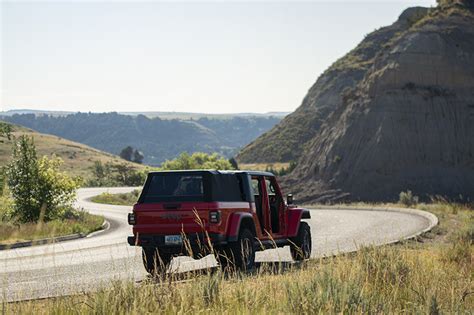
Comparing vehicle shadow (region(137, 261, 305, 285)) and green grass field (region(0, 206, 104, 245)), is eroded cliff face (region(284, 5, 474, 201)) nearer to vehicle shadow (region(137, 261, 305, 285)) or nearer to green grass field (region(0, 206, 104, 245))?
green grass field (region(0, 206, 104, 245))

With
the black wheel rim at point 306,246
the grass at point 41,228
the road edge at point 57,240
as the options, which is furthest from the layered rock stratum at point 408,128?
the black wheel rim at point 306,246

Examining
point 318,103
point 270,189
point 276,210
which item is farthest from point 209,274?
point 318,103

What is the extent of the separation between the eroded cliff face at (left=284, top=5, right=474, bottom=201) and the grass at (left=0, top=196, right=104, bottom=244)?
30.4m

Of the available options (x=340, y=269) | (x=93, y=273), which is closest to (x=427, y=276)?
(x=340, y=269)

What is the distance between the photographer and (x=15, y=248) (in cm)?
2442

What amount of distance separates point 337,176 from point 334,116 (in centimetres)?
1123

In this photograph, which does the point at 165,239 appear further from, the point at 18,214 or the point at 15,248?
the point at 18,214

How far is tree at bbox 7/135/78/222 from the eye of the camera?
32.5 meters

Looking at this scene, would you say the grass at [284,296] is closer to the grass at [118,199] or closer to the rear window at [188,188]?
the rear window at [188,188]

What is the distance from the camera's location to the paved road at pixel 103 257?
42.3 feet

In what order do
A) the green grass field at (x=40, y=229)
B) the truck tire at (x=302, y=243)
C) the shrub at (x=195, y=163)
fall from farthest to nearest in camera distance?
the shrub at (x=195, y=163) → the green grass field at (x=40, y=229) → the truck tire at (x=302, y=243)

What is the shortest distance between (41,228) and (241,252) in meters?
16.7

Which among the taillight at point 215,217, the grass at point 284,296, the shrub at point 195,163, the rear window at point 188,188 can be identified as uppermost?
the rear window at point 188,188

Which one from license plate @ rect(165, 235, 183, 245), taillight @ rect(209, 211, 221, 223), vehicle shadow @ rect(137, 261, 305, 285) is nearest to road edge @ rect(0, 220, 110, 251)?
license plate @ rect(165, 235, 183, 245)
